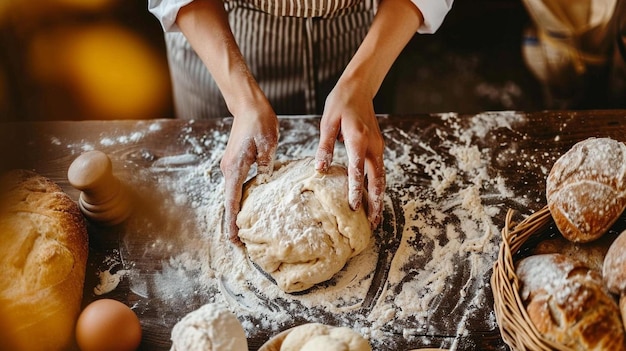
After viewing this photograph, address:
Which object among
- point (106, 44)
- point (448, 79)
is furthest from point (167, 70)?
point (448, 79)

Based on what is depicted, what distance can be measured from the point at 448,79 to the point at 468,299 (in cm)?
209

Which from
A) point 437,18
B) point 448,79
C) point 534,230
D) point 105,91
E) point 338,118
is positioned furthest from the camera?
point 448,79

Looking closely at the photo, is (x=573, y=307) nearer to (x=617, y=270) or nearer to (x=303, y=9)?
(x=617, y=270)

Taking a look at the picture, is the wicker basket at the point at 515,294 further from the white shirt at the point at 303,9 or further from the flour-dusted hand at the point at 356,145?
the white shirt at the point at 303,9

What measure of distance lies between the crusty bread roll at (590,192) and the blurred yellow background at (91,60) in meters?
1.89

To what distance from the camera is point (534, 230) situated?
1237mm

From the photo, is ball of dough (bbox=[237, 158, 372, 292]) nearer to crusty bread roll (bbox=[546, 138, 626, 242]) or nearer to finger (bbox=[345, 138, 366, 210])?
finger (bbox=[345, 138, 366, 210])

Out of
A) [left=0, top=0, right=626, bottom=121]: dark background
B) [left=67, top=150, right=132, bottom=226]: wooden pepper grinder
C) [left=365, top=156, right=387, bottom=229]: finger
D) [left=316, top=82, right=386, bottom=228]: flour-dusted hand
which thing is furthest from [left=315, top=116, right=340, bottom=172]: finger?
[left=0, top=0, right=626, bottom=121]: dark background

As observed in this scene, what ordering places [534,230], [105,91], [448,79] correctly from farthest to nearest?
[448,79] < [105,91] < [534,230]

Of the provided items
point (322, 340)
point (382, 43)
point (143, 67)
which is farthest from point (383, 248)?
point (143, 67)

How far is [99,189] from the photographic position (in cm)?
145

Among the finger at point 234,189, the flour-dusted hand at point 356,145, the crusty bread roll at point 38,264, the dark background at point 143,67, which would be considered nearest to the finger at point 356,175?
the flour-dusted hand at point 356,145

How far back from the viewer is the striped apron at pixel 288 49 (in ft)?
A: 5.78

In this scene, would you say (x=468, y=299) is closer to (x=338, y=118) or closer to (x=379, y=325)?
(x=379, y=325)
